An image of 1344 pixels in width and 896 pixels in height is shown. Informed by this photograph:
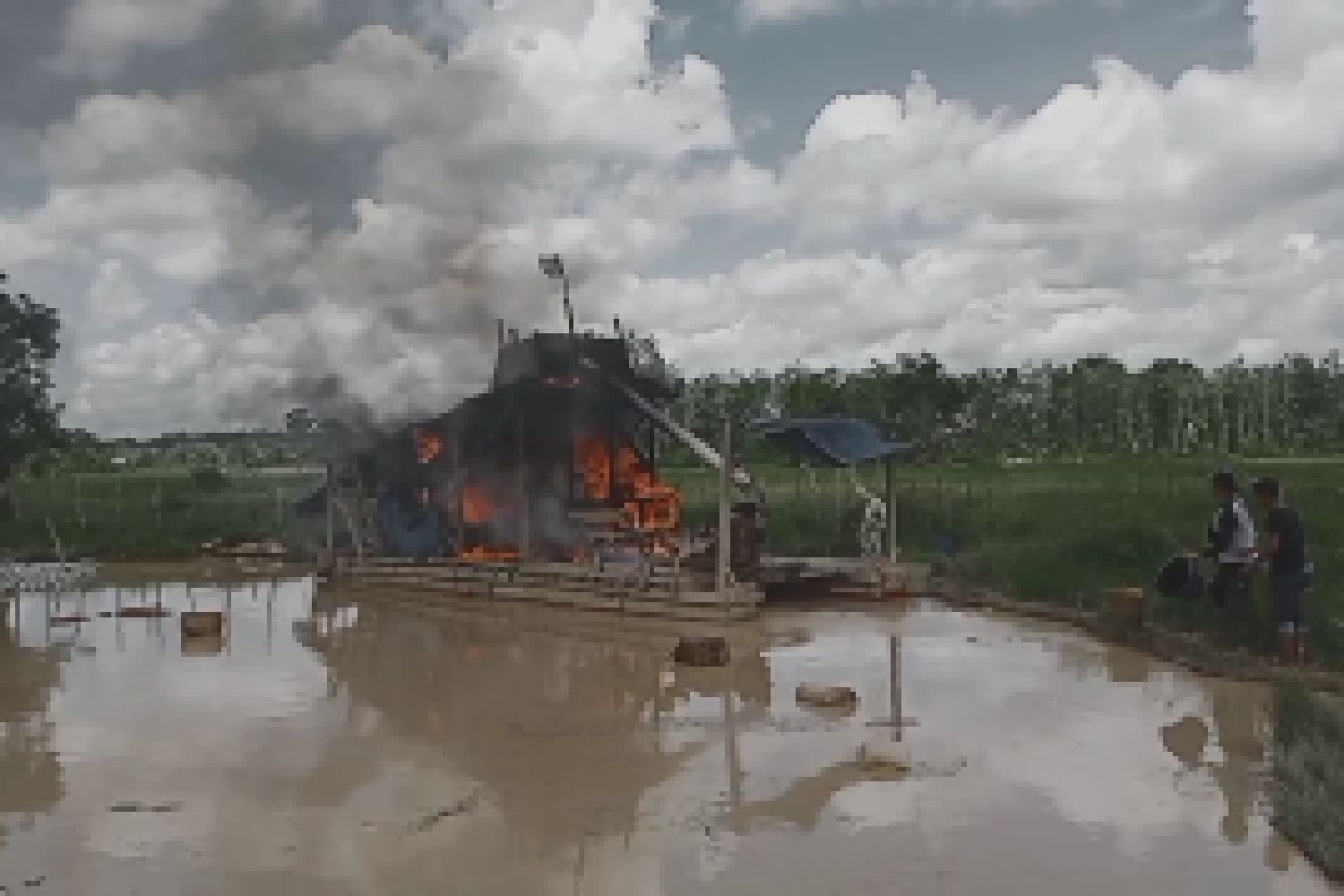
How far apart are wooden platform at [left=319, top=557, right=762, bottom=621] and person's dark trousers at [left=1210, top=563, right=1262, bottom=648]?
557 cm

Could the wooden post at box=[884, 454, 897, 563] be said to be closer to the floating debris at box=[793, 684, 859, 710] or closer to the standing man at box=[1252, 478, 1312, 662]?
the standing man at box=[1252, 478, 1312, 662]

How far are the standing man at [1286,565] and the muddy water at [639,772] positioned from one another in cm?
67

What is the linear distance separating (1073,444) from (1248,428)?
11615mm

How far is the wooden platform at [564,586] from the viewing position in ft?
49.6

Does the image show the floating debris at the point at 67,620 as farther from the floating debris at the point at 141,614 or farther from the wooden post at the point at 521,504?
the wooden post at the point at 521,504

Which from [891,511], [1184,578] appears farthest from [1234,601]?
[891,511]

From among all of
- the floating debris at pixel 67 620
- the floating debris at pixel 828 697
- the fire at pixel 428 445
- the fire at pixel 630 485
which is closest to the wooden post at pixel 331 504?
the fire at pixel 428 445

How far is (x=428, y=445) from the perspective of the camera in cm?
2044

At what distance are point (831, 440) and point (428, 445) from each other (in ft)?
24.7

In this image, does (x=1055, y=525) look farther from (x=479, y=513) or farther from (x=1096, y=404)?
(x=1096, y=404)

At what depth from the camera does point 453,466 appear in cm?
2017

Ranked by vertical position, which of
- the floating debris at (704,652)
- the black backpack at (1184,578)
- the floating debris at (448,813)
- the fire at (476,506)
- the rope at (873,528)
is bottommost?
the floating debris at (448,813)

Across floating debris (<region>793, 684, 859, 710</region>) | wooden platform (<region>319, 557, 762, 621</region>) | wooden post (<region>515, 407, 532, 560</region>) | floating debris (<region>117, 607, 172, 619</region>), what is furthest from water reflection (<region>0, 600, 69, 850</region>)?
wooden post (<region>515, 407, 532, 560</region>)

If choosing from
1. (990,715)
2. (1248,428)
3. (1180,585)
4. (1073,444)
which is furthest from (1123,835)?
(1248,428)
